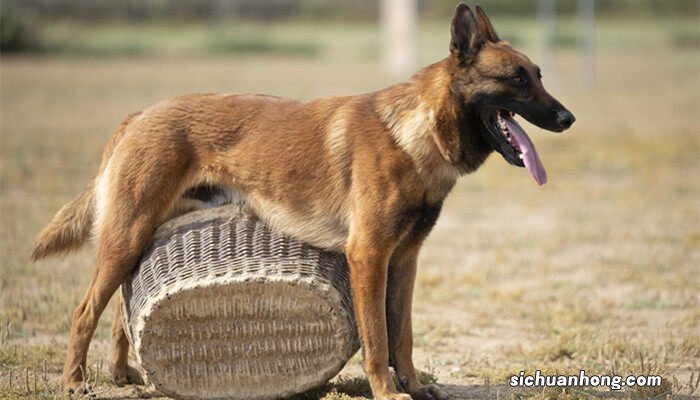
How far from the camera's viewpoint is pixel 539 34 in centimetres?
3853

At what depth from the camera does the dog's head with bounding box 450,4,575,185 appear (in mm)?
5133

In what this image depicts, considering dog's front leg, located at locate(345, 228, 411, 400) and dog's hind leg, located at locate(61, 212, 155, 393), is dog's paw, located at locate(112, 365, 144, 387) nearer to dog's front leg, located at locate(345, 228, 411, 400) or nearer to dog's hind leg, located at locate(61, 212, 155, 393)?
dog's hind leg, located at locate(61, 212, 155, 393)

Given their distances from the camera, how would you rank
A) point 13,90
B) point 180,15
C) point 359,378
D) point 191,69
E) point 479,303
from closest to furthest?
point 359,378
point 479,303
point 13,90
point 191,69
point 180,15

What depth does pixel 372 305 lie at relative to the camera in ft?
17.1

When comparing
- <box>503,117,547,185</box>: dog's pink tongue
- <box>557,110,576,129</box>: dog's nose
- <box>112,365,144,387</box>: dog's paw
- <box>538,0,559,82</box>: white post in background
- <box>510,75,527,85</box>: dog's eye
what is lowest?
<box>538,0,559,82</box>: white post in background

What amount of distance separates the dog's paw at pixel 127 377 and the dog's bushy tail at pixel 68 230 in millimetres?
768

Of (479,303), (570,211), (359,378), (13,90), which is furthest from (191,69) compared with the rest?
(359,378)

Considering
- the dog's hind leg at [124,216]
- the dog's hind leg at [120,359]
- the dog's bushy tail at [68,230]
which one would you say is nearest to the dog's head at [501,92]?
the dog's hind leg at [124,216]

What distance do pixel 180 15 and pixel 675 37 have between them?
19.5 meters

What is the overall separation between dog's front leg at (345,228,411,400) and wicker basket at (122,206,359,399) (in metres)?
0.17

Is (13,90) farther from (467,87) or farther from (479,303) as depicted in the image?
(467,87)

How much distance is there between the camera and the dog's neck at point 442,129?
5.20 meters

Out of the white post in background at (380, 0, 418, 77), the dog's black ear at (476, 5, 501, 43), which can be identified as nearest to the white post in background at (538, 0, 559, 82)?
the white post in background at (380, 0, 418, 77)

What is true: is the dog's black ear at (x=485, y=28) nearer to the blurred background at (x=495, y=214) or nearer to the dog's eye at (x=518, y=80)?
the dog's eye at (x=518, y=80)
